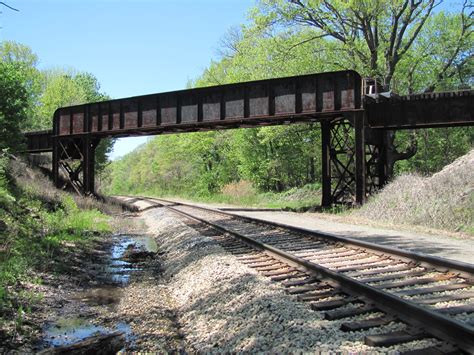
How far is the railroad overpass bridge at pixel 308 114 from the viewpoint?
19.6 meters

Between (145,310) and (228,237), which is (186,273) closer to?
(145,310)

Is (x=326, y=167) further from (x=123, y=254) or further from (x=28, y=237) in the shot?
(x=28, y=237)

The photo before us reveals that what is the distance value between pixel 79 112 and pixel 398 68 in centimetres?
2349

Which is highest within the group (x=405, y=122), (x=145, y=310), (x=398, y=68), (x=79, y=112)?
(x=398, y=68)

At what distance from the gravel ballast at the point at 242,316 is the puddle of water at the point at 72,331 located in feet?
3.26

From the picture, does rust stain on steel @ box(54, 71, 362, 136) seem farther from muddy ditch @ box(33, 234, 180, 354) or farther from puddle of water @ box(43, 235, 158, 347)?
muddy ditch @ box(33, 234, 180, 354)

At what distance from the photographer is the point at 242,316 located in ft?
18.4

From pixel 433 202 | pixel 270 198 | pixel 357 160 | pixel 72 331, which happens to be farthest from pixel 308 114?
pixel 72 331

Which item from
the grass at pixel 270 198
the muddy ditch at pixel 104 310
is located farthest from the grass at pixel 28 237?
the grass at pixel 270 198

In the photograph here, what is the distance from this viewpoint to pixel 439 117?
19.0m

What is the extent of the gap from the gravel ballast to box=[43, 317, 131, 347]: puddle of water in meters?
0.99

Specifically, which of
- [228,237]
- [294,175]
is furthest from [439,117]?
[294,175]

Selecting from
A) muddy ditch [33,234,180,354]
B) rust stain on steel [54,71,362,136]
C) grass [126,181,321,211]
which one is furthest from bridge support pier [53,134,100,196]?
muddy ditch [33,234,180,354]

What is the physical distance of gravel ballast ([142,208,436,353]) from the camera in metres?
4.26
